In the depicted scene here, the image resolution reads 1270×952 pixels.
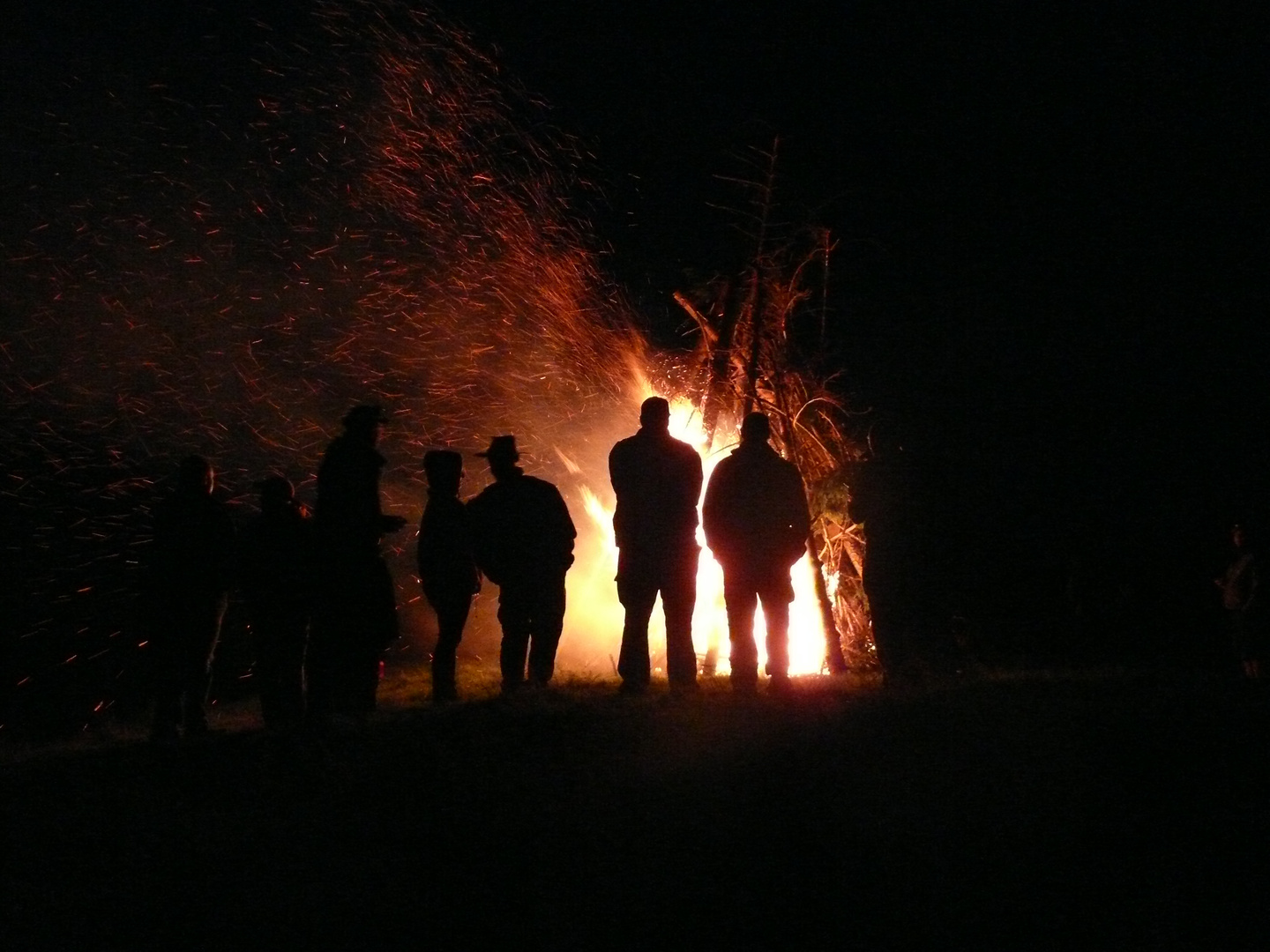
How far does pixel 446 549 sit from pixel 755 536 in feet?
7.41

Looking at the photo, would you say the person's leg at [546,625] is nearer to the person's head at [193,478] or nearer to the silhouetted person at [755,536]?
the silhouetted person at [755,536]

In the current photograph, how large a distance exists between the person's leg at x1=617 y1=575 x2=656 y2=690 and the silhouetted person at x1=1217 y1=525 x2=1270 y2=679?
7.77 metres

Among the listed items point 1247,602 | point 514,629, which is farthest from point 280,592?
point 1247,602


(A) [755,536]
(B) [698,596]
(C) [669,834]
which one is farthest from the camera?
(B) [698,596]

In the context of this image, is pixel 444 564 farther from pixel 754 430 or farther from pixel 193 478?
pixel 754 430

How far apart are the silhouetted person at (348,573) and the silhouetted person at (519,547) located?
3.22 feet

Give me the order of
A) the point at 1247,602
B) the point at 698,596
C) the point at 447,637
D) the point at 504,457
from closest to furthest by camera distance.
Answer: the point at 504,457
the point at 447,637
the point at 1247,602
the point at 698,596

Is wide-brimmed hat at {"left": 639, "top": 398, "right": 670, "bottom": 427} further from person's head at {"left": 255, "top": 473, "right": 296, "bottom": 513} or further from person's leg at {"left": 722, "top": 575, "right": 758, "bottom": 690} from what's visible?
person's head at {"left": 255, "top": 473, "right": 296, "bottom": 513}

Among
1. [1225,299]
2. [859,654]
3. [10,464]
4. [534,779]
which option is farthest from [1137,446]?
[10,464]

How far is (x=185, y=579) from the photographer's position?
8453 mm

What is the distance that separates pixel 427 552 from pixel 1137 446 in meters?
10.4

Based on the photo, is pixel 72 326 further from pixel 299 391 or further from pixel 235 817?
pixel 235 817

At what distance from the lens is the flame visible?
15109mm

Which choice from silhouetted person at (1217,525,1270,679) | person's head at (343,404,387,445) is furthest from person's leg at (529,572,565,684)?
silhouetted person at (1217,525,1270,679)
